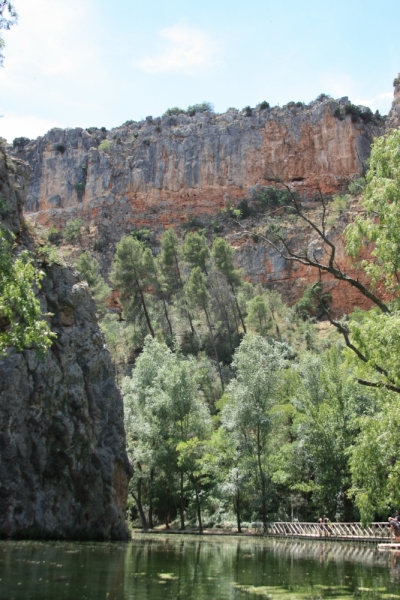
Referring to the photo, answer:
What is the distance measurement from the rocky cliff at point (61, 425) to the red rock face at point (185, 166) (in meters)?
59.1

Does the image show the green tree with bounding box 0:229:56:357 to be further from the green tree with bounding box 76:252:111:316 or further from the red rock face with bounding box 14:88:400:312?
the red rock face with bounding box 14:88:400:312

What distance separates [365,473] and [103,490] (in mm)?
16376

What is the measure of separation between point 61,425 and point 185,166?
75556mm

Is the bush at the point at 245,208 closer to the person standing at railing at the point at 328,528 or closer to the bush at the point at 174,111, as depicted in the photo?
the bush at the point at 174,111

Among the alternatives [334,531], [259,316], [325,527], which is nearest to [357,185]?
[334,531]

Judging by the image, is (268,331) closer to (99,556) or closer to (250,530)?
(250,530)

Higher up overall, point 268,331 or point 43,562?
point 268,331

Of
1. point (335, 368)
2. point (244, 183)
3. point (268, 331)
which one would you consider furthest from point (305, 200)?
point (335, 368)

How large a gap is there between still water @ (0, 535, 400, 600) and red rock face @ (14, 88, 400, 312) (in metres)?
72.0

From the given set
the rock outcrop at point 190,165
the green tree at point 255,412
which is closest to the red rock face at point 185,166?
the rock outcrop at point 190,165

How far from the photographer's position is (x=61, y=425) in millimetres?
25078

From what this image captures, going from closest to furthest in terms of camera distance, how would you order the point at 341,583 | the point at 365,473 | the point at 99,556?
the point at 341,583
the point at 365,473
the point at 99,556

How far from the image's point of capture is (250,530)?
3259 cm

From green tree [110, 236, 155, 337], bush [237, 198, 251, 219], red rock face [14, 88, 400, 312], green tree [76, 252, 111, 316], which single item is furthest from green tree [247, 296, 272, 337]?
bush [237, 198, 251, 219]
